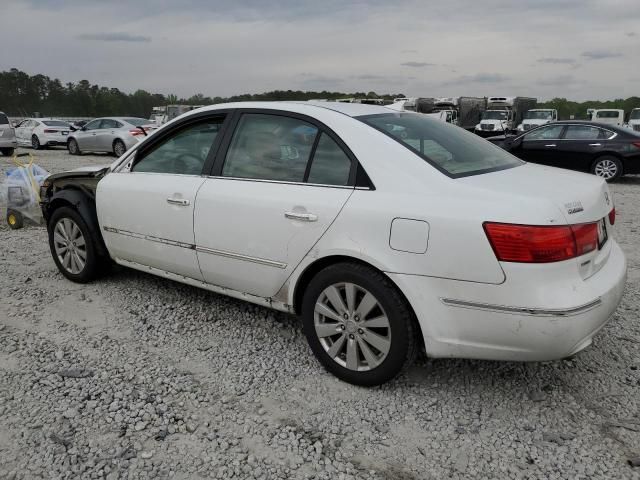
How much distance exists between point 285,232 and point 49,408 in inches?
62.3

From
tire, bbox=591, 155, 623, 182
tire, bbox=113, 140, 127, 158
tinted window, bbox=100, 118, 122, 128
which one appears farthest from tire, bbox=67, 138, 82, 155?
tire, bbox=591, 155, 623, 182

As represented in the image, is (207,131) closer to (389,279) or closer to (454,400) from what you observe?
(389,279)

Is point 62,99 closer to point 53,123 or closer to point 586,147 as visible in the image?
point 53,123

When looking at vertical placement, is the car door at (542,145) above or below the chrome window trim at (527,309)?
below

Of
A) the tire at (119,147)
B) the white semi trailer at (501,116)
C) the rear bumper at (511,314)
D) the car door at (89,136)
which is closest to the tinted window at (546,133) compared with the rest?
the rear bumper at (511,314)

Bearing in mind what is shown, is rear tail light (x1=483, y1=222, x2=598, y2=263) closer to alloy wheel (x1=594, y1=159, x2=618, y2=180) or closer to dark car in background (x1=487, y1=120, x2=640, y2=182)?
dark car in background (x1=487, y1=120, x2=640, y2=182)

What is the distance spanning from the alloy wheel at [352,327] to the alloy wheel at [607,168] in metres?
11.2

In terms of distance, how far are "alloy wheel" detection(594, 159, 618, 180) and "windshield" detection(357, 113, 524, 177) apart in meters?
10.0

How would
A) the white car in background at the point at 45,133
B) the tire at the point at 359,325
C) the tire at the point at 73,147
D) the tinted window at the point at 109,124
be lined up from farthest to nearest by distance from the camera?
the white car in background at the point at 45,133, the tire at the point at 73,147, the tinted window at the point at 109,124, the tire at the point at 359,325

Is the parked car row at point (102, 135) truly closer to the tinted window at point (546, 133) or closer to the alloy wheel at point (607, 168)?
the tinted window at point (546, 133)

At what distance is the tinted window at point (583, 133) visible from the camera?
12.2 meters

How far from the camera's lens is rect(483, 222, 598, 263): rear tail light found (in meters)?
2.39

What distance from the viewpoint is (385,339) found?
9.27 ft

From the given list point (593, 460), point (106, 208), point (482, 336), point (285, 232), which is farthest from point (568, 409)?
point (106, 208)
